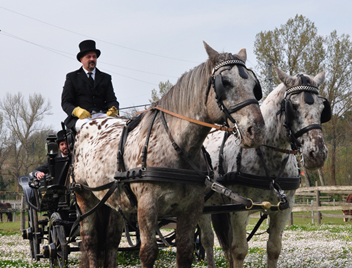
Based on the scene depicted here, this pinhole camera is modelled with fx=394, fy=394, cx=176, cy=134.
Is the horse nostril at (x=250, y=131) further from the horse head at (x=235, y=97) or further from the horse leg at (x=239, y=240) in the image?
the horse leg at (x=239, y=240)

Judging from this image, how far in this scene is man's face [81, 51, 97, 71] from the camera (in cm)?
518

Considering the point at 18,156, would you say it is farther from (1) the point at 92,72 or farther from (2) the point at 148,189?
(2) the point at 148,189

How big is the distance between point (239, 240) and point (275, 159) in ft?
3.22

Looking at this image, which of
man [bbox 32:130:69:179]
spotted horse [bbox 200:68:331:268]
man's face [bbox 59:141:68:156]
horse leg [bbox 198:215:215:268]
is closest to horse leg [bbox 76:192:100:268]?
man [bbox 32:130:69:179]

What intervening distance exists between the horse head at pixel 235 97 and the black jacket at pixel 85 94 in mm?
2286

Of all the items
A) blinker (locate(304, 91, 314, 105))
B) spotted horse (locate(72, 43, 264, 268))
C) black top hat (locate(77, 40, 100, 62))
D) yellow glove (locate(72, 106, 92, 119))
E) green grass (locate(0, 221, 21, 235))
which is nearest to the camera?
spotted horse (locate(72, 43, 264, 268))

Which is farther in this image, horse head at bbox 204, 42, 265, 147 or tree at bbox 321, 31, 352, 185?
tree at bbox 321, 31, 352, 185

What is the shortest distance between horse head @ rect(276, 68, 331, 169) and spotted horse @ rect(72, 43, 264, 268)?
0.87 meters

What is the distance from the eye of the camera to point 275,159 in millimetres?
4398

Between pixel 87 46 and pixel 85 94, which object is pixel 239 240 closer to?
pixel 85 94

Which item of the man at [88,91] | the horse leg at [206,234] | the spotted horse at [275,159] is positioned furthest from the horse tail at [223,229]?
the man at [88,91]

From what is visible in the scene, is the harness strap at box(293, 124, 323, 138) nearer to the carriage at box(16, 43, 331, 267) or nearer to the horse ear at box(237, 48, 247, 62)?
the carriage at box(16, 43, 331, 267)

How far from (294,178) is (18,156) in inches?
1308

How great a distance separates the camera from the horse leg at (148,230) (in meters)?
3.19
